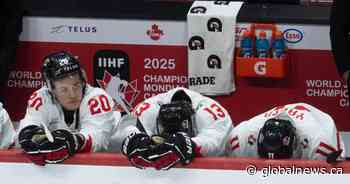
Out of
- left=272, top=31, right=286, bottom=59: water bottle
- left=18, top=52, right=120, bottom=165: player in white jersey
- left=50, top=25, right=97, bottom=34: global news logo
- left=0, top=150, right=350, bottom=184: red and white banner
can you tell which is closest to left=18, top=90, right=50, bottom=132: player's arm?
left=18, top=52, right=120, bottom=165: player in white jersey

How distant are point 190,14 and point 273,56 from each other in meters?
0.66

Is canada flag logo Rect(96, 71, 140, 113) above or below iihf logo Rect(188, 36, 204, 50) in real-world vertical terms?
below

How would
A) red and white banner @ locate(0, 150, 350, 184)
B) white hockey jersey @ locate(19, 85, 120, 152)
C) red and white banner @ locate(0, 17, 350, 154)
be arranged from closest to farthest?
red and white banner @ locate(0, 150, 350, 184)
white hockey jersey @ locate(19, 85, 120, 152)
red and white banner @ locate(0, 17, 350, 154)

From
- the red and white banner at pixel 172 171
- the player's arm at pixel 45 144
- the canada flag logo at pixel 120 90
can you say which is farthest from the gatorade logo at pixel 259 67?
the red and white banner at pixel 172 171

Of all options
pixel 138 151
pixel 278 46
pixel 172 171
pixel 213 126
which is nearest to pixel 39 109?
pixel 213 126

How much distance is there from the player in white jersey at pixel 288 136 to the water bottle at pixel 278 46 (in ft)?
5.02

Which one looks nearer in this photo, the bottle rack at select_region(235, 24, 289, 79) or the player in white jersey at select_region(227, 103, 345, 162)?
the player in white jersey at select_region(227, 103, 345, 162)

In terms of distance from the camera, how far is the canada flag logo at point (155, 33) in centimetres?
778

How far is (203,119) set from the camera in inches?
238

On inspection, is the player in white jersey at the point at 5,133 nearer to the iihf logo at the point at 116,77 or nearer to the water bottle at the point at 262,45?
the iihf logo at the point at 116,77

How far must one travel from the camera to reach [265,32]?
7574mm

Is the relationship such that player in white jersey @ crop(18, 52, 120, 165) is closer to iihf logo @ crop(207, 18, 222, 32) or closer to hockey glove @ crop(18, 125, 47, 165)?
hockey glove @ crop(18, 125, 47, 165)

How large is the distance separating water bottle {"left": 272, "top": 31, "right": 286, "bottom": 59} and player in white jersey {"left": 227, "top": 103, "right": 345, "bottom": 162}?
153cm

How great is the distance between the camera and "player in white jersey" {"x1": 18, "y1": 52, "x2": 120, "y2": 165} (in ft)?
17.9
